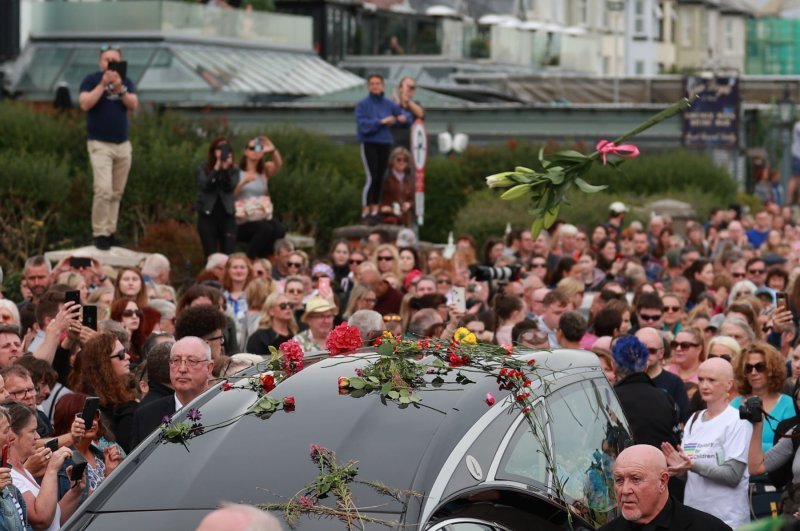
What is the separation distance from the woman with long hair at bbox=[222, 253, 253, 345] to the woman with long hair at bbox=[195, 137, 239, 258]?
9.47 feet

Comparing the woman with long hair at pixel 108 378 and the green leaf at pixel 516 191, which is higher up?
the green leaf at pixel 516 191

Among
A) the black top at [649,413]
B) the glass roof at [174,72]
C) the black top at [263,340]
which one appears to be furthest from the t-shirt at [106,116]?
the glass roof at [174,72]

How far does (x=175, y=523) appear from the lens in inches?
260

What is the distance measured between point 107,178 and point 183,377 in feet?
32.2

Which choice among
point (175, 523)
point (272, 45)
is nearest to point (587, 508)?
point (175, 523)

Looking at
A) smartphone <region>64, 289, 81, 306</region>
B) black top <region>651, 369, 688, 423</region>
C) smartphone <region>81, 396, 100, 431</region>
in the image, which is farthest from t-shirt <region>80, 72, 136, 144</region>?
smartphone <region>81, 396, 100, 431</region>

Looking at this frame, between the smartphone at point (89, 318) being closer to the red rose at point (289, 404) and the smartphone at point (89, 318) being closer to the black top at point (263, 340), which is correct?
the black top at point (263, 340)

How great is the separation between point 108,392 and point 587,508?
10.9 ft

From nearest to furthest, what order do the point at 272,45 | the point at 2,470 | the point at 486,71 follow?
the point at 2,470 < the point at 272,45 < the point at 486,71

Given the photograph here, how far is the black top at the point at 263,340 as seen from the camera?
509 inches

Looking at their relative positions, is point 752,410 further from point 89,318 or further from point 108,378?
point 89,318

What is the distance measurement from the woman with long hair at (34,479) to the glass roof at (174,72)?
27967 mm

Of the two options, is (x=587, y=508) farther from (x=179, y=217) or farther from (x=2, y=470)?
(x=179, y=217)

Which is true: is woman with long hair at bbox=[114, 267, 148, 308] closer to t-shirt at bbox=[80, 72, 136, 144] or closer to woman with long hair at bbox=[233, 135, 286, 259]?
t-shirt at bbox=[80, 72, 136, 144]
